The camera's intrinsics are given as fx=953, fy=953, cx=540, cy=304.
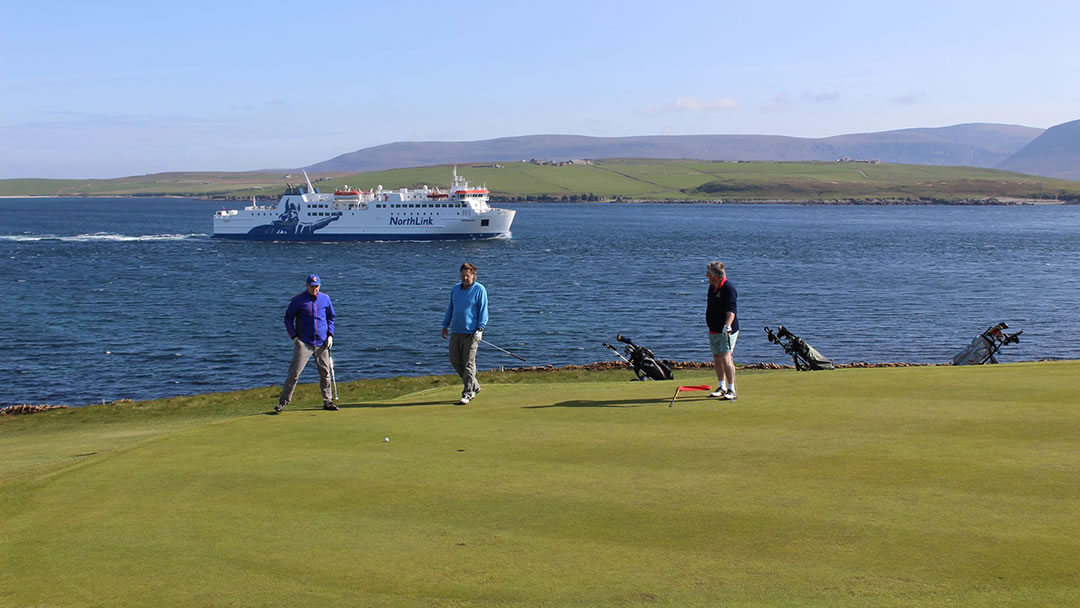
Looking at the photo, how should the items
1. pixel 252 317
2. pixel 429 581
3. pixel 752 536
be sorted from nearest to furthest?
pixel 429 581, pixel 752 536, pixel 252 317

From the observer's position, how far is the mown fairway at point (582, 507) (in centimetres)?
613

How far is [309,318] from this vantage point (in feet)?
44.5

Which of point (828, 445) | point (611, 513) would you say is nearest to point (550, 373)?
point (828, 445)

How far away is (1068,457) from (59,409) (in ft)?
60.7

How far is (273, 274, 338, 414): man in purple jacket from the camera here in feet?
44.4

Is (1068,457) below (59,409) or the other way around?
the other way around

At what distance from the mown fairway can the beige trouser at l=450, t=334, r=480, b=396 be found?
3.56 feet

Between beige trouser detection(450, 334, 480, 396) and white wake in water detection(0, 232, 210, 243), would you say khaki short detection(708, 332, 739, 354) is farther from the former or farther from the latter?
white wake in water detection(0, 232, 210, 243)

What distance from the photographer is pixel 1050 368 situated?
46.0 feet

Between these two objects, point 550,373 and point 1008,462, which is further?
point 550,373

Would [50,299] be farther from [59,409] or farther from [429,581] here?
[429,581]

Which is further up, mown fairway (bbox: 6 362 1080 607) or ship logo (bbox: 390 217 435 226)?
mown fairway (bbox: 6 362 1080 607)

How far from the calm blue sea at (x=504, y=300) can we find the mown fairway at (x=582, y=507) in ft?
54.4

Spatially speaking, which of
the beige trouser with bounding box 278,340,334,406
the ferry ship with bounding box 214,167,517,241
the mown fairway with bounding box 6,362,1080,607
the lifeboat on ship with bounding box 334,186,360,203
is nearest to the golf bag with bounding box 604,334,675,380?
the mown fairway with bounding box 6,362,1080,607
